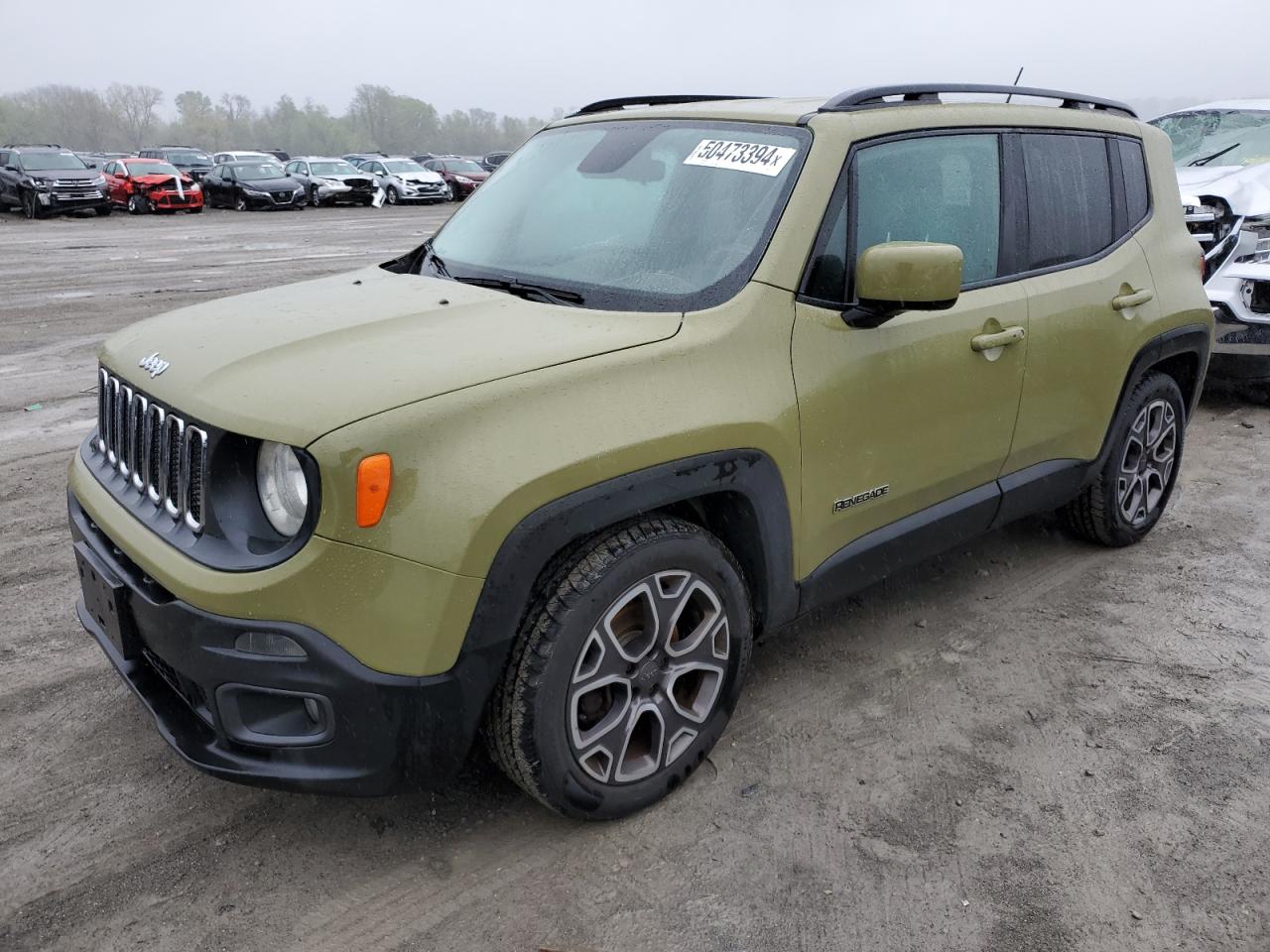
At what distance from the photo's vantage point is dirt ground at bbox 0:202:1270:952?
247 centimetres

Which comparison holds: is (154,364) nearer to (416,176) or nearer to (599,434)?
(599,434)

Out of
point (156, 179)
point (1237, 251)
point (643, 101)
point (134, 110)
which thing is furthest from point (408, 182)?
point (134, 110)

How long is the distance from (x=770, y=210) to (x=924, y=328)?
2.06 ft

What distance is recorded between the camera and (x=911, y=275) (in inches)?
110

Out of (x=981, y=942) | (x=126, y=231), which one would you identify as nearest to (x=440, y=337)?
(x=981, y=942)

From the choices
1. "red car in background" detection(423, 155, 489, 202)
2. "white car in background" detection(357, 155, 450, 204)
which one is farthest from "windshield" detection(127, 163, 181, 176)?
"red car in background" detection(423, 155, 489, 202)

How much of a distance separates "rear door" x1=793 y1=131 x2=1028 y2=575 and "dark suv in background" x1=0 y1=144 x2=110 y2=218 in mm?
26322

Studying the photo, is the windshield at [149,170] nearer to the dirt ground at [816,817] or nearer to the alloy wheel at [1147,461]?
the dirt ground at [816,817]

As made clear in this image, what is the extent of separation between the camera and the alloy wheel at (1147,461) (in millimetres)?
4402

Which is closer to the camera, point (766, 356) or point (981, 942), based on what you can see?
point (981, 942)

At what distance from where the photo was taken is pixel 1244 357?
6.79m

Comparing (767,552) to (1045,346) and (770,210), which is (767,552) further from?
(1045,346)

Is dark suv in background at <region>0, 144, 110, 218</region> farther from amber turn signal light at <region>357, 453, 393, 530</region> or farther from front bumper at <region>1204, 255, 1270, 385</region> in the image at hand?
amber turn signal light at <region>357, 453, 393, 530</region>

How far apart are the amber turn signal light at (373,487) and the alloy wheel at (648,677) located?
636mm
